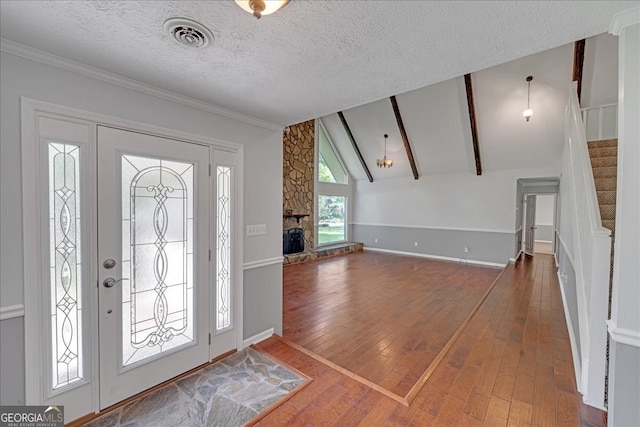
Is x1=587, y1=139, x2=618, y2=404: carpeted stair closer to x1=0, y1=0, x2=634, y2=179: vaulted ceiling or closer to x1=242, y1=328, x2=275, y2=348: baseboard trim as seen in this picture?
x1=0, y1=0, x2=634, y2=179: vaulted ceiling

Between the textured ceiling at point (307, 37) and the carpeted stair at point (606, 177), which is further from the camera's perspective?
the carpeted stair at point (606, 177)

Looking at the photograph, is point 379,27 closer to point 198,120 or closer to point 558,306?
point 198,120

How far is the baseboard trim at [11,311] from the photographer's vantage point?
1574 millimetres

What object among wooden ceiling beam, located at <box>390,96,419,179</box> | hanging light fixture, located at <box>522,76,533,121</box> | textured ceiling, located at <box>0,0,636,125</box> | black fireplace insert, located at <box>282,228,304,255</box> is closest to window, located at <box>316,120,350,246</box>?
black fireplace insert, located at <box>282,228,304,255</box>

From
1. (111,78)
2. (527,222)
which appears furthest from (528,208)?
(111,78)

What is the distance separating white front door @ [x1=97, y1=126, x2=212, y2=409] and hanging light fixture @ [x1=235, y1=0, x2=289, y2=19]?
4.80ft

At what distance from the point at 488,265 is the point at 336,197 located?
5.02 meters

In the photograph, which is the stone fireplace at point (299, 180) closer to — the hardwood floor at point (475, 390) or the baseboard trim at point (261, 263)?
the baseboard trim at point (261, 263)

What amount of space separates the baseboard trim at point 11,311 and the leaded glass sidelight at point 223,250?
1289 mm

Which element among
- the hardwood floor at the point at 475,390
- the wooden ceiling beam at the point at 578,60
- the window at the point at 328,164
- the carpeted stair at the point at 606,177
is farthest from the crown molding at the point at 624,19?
the window at the point at 328,164

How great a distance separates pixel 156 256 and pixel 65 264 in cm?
54

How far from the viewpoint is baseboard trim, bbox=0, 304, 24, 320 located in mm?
1574

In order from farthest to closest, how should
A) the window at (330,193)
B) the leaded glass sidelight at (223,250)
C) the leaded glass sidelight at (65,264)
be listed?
the window at (330,193), the leaded glass sidelight at (223,250), the leaded glass sidelight at (65,264)

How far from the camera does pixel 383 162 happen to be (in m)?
7.34
